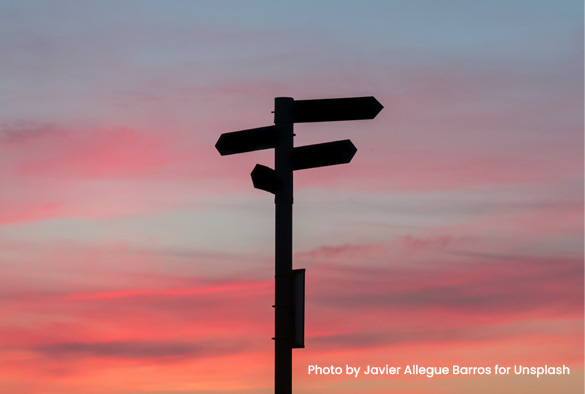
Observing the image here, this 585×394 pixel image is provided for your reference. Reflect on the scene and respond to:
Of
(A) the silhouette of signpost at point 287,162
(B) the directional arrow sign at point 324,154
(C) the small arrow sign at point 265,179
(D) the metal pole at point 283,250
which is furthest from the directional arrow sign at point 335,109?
(C) the small arrow sign at point 265,179

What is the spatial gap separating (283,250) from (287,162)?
3.63ft

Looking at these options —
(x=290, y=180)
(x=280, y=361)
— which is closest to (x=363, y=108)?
(x=290, y=180)

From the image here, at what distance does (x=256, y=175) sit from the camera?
444 inches

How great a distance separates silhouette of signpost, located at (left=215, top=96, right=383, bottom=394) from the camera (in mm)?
11391

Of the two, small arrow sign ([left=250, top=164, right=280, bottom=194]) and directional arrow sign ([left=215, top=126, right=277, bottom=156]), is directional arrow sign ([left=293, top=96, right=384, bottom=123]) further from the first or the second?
small arrow sign ([left=250, top=164, right=280, bottom=194])

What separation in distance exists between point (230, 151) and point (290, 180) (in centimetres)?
84

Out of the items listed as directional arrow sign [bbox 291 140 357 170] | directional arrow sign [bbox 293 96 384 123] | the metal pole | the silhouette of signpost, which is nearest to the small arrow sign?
the silhouette of signpost

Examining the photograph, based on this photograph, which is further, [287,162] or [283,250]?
[287,162]

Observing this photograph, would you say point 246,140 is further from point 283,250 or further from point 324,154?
point 283,250

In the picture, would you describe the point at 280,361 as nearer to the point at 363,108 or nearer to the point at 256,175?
the point at 256,175

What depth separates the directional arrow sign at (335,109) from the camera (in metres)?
11.7

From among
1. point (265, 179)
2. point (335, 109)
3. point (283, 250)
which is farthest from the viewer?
point (335, 109)

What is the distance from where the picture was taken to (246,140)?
38.4 feet

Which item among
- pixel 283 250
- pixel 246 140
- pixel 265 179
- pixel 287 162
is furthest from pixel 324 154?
pixel 283 250
